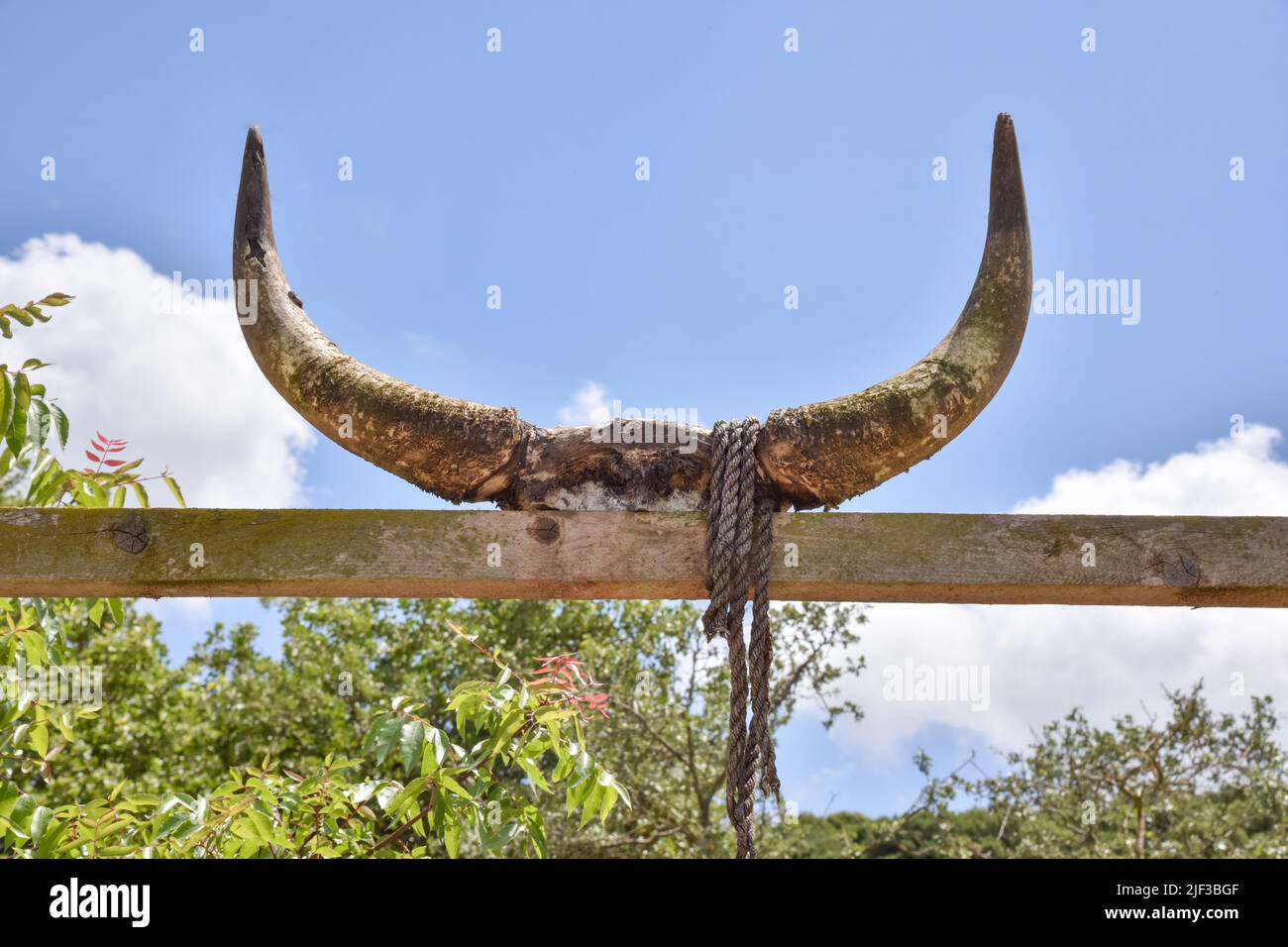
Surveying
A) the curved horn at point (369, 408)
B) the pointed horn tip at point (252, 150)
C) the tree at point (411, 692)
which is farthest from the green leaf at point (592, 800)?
the tree at point (411, 692)

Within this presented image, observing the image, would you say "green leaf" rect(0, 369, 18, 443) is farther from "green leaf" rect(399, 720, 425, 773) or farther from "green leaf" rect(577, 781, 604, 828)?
"green leaf" rect(577, 781, 604, 828)

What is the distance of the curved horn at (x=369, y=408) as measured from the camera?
208 cm

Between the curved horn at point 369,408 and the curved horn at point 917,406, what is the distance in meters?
0.53

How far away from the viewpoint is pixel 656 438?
2127 mm

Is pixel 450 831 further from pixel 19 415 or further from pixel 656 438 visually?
pixel 19 415

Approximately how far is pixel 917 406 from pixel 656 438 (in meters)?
0.50

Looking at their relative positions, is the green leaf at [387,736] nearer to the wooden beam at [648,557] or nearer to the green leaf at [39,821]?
the wooden beam at [648,557]

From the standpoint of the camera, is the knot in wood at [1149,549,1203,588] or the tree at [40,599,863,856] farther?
the tree at [40,599,863,856]

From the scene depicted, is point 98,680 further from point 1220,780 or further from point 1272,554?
point 1220,780

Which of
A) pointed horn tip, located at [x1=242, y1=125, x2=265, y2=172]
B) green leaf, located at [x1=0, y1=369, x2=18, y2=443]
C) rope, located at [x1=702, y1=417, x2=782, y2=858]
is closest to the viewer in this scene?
rope, located at [x1=702, y1=417, x2=782, y2=858]

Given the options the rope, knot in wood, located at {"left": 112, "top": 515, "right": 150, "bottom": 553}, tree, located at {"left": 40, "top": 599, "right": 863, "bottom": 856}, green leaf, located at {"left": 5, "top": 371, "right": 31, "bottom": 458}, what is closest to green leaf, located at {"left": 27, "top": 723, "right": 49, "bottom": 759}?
green leaf, located at {"left": 5, "top": 371, "right": 31, "bottom": 458}

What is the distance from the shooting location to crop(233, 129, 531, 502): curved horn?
208cm

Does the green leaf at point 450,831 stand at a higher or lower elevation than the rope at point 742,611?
lower

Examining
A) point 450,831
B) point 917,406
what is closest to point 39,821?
point 450,831
